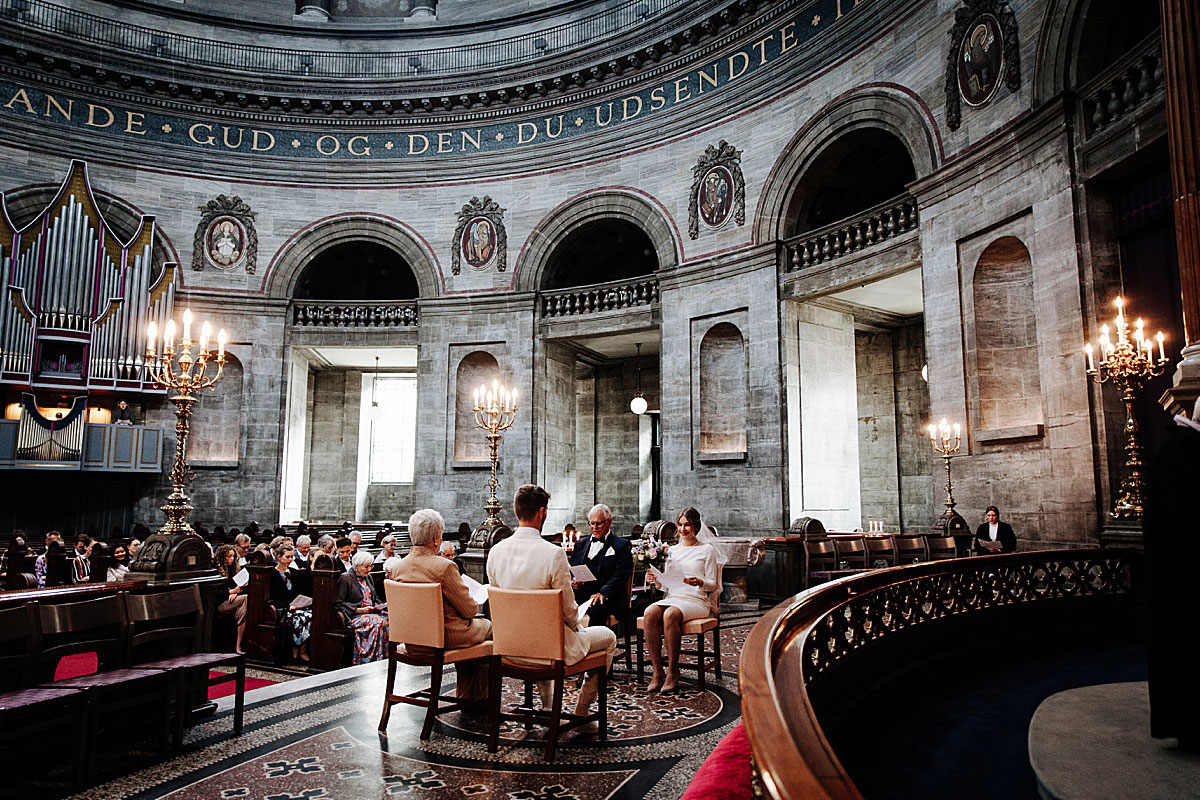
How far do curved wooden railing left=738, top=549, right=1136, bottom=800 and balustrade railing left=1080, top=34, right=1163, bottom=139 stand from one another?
496cm

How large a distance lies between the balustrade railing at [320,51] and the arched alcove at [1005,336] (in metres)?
9.56

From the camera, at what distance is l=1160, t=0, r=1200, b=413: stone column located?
461cm

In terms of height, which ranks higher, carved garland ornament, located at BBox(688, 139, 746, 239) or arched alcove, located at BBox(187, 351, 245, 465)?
carved garland ornament, located at BBox(688, 139, 746, 239)

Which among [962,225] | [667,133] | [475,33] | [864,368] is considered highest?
[475,33]

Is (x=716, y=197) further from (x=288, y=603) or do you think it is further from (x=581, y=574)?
(x=288, y=603)

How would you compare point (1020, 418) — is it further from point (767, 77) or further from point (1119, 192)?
point (767, 77)

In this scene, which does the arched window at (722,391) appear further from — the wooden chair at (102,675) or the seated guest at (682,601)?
the wooden chair at (102,675)

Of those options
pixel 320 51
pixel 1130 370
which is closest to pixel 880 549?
pixel 1130 370

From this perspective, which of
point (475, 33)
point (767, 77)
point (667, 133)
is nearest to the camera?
point (767, 77)

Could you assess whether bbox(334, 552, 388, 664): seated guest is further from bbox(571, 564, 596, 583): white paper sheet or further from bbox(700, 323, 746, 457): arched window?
bbox(700, 323, 746, 457): arched window

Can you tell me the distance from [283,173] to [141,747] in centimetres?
1628

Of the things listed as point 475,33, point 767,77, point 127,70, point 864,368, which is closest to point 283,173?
point 127,70

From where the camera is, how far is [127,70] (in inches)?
680

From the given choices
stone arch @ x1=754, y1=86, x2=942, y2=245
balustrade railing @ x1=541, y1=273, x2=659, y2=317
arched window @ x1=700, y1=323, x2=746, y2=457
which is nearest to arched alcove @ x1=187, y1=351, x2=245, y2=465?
balustrade railing @ x1=541, y1=273, x2=659, y2=317
